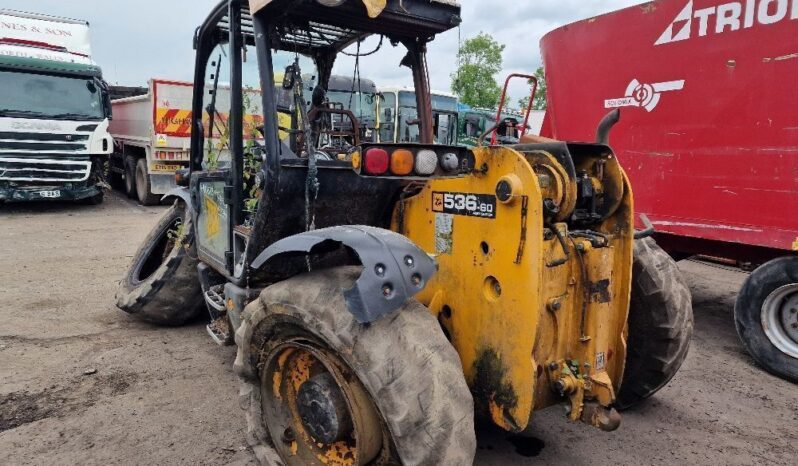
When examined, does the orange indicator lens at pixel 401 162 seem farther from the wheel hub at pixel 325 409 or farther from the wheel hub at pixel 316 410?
the wheel hub at pixel 325 409

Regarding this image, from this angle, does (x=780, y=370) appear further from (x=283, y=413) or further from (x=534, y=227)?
(x=283, y=413)

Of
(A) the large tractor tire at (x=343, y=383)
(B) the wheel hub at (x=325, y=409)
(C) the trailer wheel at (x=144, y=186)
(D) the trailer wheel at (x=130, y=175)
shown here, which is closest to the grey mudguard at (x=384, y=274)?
(A) the large tractor tire at (x=343, y=383)

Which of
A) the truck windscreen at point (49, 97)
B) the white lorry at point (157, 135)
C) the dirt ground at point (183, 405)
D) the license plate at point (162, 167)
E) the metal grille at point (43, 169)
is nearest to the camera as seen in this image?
the dirt ground at point (183, 405)

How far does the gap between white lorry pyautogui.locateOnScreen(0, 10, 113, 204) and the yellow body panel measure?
35.8 feet

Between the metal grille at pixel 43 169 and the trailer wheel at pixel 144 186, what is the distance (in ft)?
4.27

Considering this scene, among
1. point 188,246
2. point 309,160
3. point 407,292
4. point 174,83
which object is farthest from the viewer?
point 174,83

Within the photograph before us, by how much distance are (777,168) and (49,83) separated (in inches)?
467

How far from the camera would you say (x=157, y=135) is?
12.0m

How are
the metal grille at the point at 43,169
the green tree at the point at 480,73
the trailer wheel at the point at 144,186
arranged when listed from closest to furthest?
the metal grille at the point at 43,169, the trailer wheel at the point at 144,186, the green tree at the point at 480,73

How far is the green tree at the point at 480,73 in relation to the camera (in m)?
30.9

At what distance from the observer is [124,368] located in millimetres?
3967

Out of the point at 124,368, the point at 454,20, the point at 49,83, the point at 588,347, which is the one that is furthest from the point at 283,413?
the point at 49,83

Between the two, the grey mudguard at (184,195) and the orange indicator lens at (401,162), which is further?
the grey mudguard at (184,195)

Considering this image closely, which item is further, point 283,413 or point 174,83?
point 174,83
